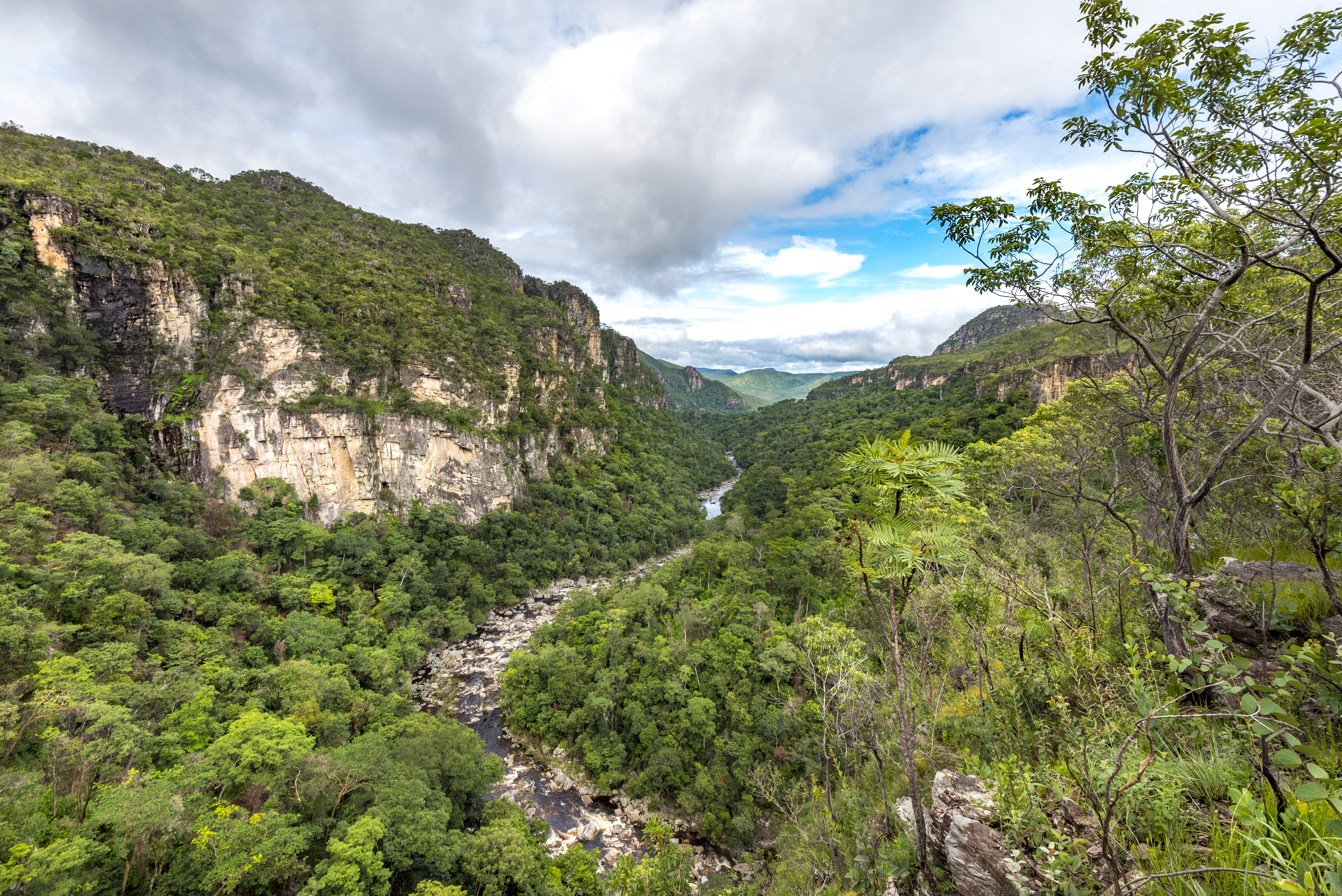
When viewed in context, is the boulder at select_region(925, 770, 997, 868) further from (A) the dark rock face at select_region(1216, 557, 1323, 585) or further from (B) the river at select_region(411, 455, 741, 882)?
(B) the river at select_region(411, 455, 741, 882)

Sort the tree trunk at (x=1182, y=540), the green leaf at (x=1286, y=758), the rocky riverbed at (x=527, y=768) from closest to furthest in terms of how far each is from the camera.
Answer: the green leaf at (x=1286, y=758) < the tree trunk at (x=1182, y=540) < the rocky riverbed at (x=527, y=768)

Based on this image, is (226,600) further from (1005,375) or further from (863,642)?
(1005,375)

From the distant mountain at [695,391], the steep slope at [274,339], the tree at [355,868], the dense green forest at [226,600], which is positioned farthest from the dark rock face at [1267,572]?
the distant mountain at [695,391]

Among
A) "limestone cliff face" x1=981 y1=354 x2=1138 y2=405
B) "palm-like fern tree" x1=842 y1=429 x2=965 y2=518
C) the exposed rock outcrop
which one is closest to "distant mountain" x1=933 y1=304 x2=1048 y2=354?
the exposed rock outcrop

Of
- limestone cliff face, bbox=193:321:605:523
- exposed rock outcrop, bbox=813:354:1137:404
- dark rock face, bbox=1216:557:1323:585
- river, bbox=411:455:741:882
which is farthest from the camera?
limestone cliff face, bbox=193:321:605:523

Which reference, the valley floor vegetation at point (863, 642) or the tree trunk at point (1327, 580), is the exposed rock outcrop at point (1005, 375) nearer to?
the valley floor vegetation at point (863, 642)

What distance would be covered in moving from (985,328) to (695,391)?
10124 cm

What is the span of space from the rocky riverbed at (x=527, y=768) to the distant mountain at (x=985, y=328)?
97423 mm

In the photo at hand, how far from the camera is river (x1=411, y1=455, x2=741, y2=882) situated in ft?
58.3

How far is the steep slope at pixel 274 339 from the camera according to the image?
2603cm

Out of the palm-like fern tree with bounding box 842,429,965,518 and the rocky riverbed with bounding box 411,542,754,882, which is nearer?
the palm-like fern tree with bounding box 842,429,965,518

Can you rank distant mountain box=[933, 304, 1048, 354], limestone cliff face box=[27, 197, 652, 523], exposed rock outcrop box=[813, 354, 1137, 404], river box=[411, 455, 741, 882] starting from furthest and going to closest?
distant mountain box=[933, 304, 1048, 354], limestone cliff face box=[27, 197, 652, 523], river box=[411, 455, 741, 882], exposed rock outcrop box=[813, 354, 1137, 404]

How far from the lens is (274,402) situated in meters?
31.5

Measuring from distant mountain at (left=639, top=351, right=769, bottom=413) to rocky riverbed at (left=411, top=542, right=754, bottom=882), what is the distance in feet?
433
